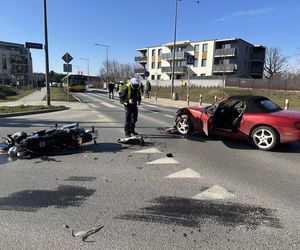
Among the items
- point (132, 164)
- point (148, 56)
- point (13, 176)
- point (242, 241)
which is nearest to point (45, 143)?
point (13, 176)

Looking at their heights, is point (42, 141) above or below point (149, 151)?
above

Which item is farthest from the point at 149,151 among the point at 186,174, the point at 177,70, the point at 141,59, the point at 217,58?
the point at 141,59

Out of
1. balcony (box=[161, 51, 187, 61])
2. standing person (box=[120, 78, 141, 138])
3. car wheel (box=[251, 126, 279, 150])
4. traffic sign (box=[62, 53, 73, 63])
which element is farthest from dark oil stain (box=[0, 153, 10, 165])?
balcony (box=[161, 51, 187, 61])

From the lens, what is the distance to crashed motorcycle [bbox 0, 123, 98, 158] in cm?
629

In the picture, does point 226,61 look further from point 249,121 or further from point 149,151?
point 149,151

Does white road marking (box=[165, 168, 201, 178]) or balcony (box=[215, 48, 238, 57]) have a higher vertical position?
balcony (box=[215, 48, 238, 57])

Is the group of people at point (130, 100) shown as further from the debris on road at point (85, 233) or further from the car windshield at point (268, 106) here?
the debris on road at point (85, 233)

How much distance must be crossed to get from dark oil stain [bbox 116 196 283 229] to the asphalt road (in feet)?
0.04

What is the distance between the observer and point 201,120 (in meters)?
8.63

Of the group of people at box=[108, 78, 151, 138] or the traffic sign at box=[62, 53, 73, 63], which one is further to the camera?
the traffic sign at box=[62, 53, 73, 63]

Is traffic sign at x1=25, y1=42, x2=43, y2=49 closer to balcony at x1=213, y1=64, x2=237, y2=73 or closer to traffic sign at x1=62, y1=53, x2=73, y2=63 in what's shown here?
traffic sign at x1=62, y1=53, x2=73, y2=63

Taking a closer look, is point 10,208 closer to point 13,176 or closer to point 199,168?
point 13,176

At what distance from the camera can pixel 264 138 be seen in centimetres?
736

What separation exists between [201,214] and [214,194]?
29.5 inches
